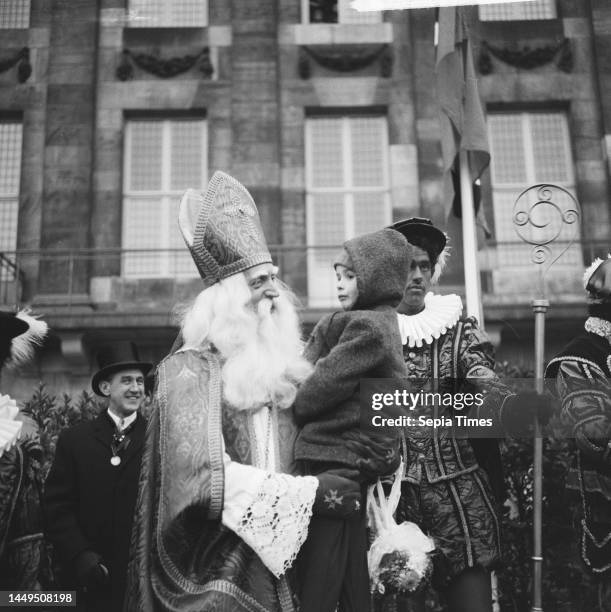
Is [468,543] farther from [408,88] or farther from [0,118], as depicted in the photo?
[0,118]

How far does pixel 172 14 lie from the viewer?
492 inches

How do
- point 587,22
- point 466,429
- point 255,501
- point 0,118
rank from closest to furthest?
point 255,501
point 466,429
point 587,22
point 0,118

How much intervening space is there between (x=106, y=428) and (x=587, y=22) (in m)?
8.11

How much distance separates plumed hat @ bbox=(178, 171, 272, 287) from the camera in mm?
3498

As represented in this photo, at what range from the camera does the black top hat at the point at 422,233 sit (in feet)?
14.3

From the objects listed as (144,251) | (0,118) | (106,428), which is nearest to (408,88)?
(144,251)

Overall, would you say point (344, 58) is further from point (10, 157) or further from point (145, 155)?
point (10, 157)

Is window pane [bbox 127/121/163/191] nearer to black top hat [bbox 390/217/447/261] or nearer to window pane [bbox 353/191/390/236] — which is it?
window pane [bbox 353/191/390/236]

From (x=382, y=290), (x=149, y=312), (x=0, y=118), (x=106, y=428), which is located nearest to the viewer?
(x=382, y=290)

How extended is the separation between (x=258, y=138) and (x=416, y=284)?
28.2 feet

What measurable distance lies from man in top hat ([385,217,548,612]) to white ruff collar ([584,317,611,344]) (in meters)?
0.53

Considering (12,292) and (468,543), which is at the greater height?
(12,292)

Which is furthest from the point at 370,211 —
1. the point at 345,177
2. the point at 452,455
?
the point at 452,455

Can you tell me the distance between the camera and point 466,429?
13.0 ft
